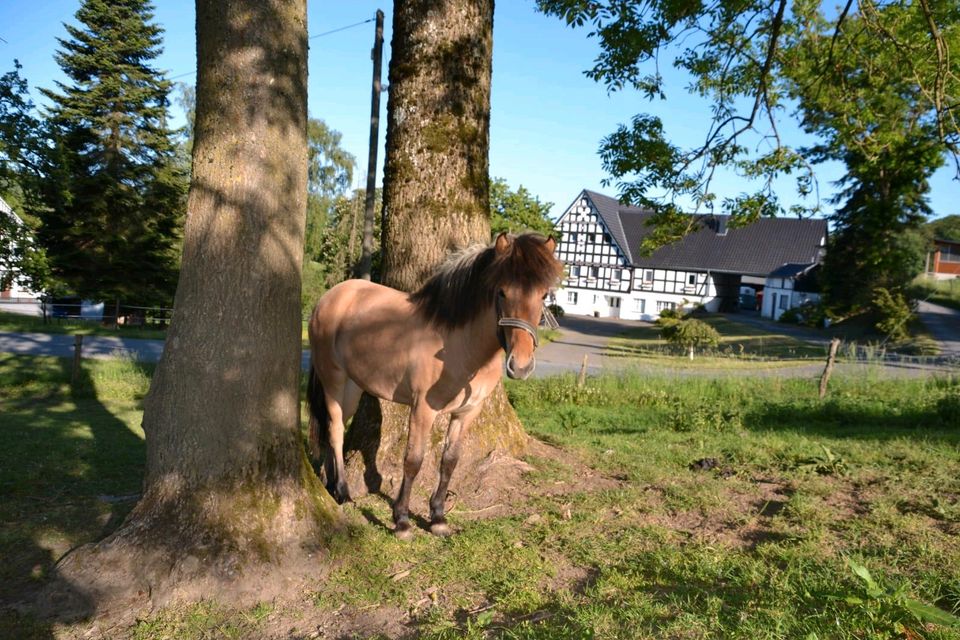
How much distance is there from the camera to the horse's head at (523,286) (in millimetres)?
4055

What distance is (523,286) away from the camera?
4.14 m

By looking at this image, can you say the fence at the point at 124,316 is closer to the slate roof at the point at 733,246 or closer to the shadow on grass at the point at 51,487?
the shadow on grass at the point at 51,487

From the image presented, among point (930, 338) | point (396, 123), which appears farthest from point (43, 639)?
point (930, 338)

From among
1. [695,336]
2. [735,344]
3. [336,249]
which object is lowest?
[735,344]

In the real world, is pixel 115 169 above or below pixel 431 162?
above

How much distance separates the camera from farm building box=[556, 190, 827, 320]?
57.9 meters

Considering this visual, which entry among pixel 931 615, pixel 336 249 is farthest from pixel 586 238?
pixel 931 615

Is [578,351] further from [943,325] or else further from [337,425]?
[337,425]

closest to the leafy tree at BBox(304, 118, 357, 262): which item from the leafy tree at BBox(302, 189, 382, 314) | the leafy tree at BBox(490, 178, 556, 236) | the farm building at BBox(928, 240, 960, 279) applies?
the leafy tree at BBox(302, 189, 382, 314)

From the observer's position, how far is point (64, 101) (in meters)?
27.4

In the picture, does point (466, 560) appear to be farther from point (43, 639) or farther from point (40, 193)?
point (40, 193)

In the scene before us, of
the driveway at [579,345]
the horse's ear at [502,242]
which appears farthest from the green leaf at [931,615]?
the driveway at [579,345]

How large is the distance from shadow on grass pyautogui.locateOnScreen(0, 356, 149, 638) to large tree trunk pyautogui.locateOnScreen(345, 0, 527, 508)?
214 centimetres

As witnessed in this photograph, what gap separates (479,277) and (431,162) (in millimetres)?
1847
